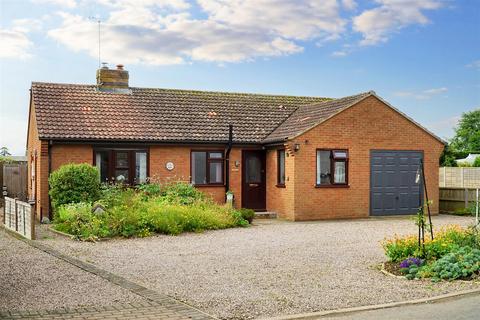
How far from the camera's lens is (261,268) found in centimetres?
1143

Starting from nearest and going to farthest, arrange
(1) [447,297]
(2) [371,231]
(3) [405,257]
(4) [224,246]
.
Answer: (1) [447,297]
(3) [405,257]
(4) [224,246]
(2) [371,231]

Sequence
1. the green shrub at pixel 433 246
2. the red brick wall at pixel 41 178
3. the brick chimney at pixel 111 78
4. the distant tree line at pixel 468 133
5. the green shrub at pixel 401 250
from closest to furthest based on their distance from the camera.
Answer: the green shrub at pixel 433 246 → the green shrub at pixel 401 250 → the red brick wall at pixel 41 178 → the brick chimney at pixel 111 78 → the distant tree line at pixel 468 133

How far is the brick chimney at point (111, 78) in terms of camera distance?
2492 centimetres

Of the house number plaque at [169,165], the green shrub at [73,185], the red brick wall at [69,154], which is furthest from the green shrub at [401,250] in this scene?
the red brick wall at [69,154]

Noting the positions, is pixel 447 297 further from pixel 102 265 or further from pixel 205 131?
pixel 205 131

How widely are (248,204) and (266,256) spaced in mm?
11038

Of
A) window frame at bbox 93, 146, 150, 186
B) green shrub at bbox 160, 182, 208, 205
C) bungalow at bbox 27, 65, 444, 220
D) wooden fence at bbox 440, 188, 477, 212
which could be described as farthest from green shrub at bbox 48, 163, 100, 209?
wooden fence at bbox 440, 188, 477, 212

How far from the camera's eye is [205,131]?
77.3 feet

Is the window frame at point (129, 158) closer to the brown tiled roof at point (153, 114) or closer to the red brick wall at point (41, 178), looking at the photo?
the brown tiled roof at point (153, 114)

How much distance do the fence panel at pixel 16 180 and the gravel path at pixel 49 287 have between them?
1557 cm

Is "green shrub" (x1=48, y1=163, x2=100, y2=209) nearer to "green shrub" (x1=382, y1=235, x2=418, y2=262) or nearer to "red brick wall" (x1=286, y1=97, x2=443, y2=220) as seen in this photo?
"red brick wall" (x1=286, y1=97, x2=443, y2=220)

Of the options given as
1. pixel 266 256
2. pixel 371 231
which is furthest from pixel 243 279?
pixel 371 231

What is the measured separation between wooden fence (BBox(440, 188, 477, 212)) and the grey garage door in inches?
107

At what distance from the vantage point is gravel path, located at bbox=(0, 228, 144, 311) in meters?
8.38
